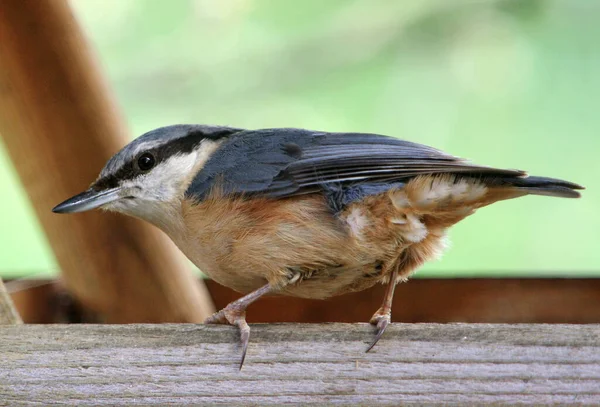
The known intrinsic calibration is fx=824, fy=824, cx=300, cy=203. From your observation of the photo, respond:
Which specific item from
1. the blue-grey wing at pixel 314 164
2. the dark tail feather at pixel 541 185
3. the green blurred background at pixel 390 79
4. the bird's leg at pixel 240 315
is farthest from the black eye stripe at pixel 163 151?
the green blurred background at pixel 390 79

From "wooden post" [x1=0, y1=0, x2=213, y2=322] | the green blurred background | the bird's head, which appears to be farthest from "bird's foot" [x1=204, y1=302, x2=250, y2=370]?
the green blurred background

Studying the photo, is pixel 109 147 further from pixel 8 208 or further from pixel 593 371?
pixel 593 371

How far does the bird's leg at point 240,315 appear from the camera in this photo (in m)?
2.12

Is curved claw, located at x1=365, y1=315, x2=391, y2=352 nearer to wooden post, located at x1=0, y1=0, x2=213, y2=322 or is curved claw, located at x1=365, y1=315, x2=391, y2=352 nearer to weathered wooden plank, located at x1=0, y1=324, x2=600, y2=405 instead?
weathered wooden plank, located at x1=0, y1=324, x2=600, y2=405

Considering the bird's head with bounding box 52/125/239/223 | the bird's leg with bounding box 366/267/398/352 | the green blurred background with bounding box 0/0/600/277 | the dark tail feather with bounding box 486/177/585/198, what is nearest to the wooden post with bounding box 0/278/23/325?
the bird's head with bounding box 52/125/239/223

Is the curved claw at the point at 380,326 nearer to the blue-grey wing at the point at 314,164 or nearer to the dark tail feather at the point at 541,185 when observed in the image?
the blue-grey wing at the point at 314,164

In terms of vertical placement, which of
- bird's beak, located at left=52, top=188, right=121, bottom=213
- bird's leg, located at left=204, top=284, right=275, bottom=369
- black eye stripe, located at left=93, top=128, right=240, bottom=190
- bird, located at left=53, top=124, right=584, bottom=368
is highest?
black eye stripe, located at left=93, top=128, right=240, bottom=190

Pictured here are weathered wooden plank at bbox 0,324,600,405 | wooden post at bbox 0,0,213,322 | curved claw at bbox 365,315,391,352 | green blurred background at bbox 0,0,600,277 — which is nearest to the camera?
weathered wooden plank at bbox 0,324,600,405

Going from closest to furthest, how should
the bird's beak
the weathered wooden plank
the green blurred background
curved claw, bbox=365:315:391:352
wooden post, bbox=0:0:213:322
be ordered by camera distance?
the weathered wooden plank < curved claw, bbox=365:315:391:352 < the bird's beak < wooden post, bbox=0:0:213:322 < the green blurred background

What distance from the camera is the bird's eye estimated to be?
2.78 metres

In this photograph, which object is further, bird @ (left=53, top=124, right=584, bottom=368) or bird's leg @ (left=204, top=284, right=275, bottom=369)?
bird @ (left=53, top=124, right=584, bottom=368)

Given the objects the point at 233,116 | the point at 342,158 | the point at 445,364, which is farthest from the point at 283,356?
the point at 233,116

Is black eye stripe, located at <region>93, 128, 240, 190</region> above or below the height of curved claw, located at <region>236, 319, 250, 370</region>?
above

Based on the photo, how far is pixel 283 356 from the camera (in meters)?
2.06
